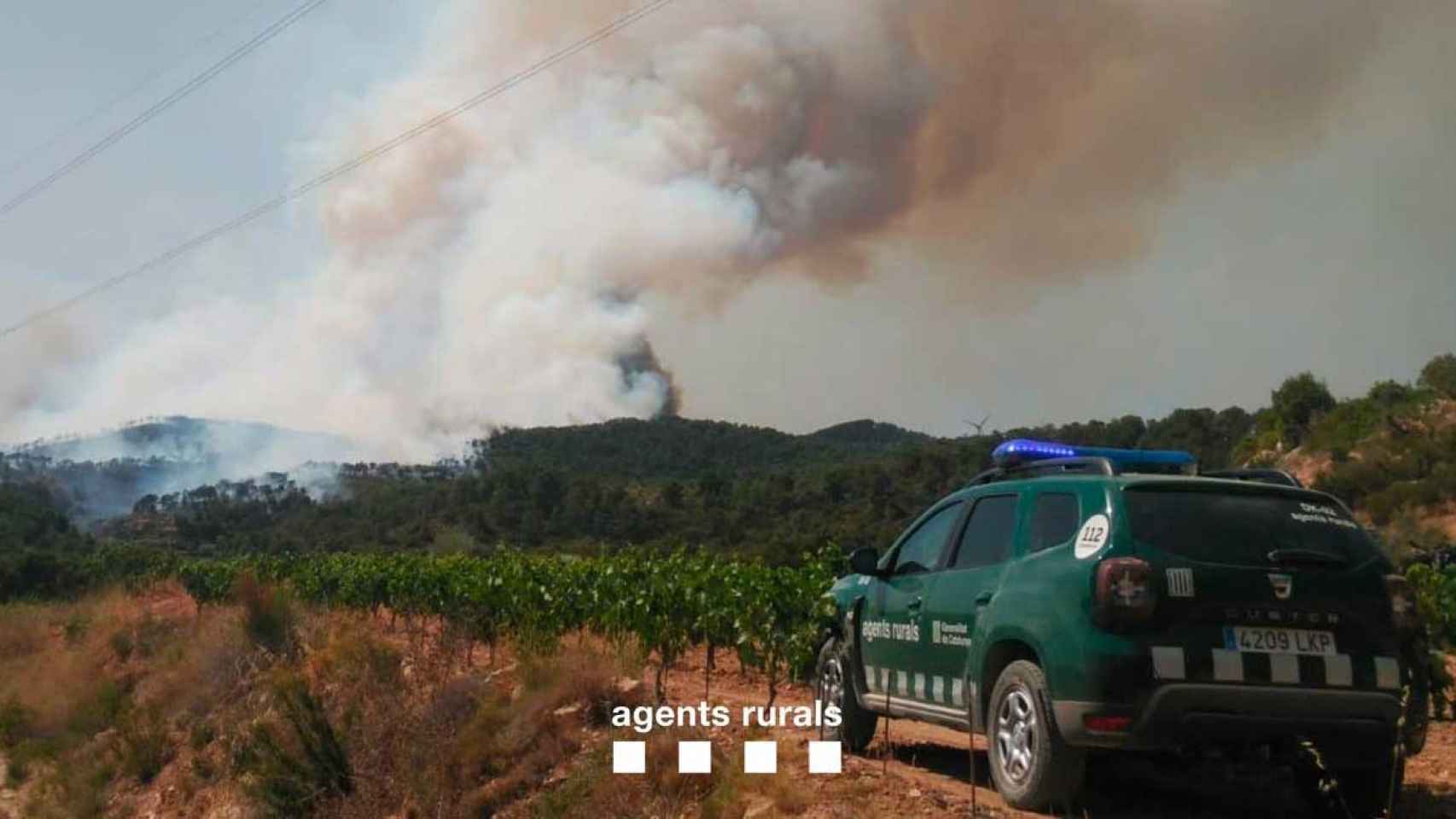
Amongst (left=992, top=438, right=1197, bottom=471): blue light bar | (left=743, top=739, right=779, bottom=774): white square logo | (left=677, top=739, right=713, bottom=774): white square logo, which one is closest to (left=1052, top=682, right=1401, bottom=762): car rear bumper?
(left=992, top=438, right=1197, bottom=471): blue light bar

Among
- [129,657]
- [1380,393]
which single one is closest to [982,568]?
[129,657]

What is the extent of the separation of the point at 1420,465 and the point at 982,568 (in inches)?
1527

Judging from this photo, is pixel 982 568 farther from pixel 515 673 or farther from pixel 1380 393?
pixel 1380 393

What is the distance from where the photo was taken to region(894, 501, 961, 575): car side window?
798 cm

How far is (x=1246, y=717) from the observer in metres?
5.90

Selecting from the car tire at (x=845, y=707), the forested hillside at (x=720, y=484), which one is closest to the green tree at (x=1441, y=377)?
the forested hillside at (x=720, y=484)

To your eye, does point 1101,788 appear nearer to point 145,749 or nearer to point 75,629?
point 145,749

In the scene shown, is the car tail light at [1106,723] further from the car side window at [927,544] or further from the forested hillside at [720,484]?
the forested hillside at [720,484]

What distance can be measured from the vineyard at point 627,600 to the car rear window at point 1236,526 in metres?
3.70

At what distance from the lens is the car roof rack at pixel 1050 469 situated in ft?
22.4

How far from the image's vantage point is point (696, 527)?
51.0 metres

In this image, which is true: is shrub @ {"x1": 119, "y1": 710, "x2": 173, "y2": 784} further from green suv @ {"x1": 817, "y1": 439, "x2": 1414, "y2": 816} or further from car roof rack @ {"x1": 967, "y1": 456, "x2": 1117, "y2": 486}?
green suv @ {"x1": 817, "y1": 439, "x2": 1414, "y2": 816}

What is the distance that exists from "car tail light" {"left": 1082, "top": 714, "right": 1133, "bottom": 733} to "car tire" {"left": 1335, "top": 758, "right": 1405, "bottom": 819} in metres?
1.34

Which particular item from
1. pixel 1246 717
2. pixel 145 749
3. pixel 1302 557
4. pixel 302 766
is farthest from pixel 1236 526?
pixel 145 749
